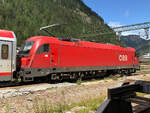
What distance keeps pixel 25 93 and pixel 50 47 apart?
15.4 feet

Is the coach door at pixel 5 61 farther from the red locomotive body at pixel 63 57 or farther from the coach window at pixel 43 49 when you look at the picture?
the coach window at pixel 43 49

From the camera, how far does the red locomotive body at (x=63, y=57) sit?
11.8 meters

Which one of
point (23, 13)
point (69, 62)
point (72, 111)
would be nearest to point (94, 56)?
point (69, 62)

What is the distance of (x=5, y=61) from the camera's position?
10.7 meters

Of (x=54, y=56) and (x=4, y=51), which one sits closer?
(x=4, y=51)

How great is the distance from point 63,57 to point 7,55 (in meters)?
4.32

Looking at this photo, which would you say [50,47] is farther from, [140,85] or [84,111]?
[140,85]

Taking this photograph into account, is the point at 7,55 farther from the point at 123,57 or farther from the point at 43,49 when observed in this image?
the point at 123,57

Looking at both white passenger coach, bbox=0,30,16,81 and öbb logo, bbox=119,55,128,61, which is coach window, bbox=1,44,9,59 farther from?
öbb logo, bbox=119,55,128,61

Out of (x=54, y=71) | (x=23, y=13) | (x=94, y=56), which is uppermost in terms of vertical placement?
(x=23, y=13)

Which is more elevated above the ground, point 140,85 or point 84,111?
point 140,85

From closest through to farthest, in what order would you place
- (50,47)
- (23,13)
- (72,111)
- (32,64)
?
(72,111) < (32,64) < (50,47) < (23,13)

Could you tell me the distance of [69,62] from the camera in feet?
45.3

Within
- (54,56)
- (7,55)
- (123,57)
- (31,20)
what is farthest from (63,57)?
(31,20)
